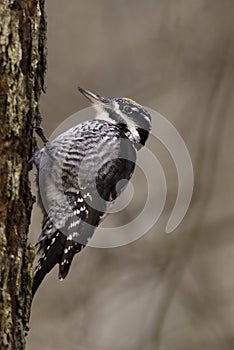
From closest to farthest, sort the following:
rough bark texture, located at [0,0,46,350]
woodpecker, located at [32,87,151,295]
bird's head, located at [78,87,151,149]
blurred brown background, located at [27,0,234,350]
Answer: rough bark texture, located at [0,0,46,350]
woodpecker, located at [32,87,151,295]
bird's head, located at [78,87,151,149]
blurred brown background, located at [27,0,234,350]

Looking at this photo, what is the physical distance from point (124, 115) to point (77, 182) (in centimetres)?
60

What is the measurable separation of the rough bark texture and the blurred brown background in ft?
6.80

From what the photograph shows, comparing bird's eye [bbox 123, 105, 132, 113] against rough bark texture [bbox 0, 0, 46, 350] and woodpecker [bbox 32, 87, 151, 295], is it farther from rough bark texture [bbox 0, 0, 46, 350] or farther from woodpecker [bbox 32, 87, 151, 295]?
rough bark texture [bbox 0, 0, 46, 350]

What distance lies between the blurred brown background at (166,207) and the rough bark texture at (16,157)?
6.80 feet

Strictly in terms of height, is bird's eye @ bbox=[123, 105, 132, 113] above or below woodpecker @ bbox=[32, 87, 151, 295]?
above

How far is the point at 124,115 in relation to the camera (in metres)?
4.13

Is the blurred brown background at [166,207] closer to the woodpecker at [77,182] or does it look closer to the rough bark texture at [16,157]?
the woodpecker at [77,182]

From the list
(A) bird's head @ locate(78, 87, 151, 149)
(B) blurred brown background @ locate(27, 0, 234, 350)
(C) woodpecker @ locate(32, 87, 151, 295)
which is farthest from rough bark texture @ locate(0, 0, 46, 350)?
(B) blurred brown background @ locate(27, 0, 234, 350)

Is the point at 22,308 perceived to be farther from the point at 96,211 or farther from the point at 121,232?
→ the point at 121,232

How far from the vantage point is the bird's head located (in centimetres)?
411

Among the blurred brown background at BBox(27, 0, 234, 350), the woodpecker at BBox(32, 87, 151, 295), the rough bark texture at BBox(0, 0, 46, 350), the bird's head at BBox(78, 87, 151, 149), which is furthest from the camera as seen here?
the blurred brown background at BBox(27, 0, 234, 350)

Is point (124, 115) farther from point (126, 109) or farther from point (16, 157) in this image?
point (16, 157)

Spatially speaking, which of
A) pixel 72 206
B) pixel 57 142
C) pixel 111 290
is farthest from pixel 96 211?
pixel 111 290

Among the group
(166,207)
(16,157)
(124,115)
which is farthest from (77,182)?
(16,157)
